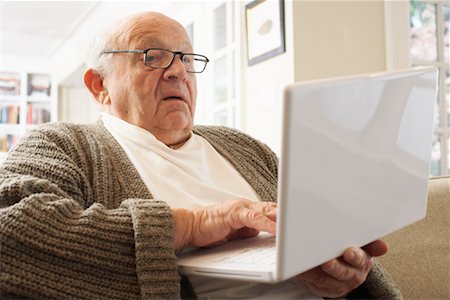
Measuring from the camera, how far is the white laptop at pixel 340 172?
0.62m

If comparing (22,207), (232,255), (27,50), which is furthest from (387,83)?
(27,50)

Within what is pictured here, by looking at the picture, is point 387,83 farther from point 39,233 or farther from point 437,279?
point 437,279

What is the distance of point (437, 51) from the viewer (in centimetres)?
334

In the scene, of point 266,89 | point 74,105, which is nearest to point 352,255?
point 266,89

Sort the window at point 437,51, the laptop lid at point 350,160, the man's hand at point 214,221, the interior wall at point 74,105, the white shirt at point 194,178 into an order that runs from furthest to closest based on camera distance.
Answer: the interior wall at point 74,105 < the window at point 437,51 < the white shirt at point 194,178 < the man's hand at point 214,221 < the laptop lid at point 350,160

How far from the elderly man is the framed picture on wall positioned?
4.92 feet

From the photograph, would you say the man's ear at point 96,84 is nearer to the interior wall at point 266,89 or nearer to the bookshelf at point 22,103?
the interior wall at point 266,89

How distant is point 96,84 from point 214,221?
697 mm

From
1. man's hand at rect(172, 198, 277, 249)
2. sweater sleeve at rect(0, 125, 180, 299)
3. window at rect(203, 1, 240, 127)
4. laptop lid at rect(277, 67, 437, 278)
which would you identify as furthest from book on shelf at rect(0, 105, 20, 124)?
laptop lid at rect(277, 67, 437, 278)

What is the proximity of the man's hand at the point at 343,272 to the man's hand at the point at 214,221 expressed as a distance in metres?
0.13

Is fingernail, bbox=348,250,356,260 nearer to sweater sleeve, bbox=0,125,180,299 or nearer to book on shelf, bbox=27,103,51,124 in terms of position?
sweater sleeve, bbox=0,125,180,299

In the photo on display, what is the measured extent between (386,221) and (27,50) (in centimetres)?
671

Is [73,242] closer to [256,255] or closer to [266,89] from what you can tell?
[256,255]

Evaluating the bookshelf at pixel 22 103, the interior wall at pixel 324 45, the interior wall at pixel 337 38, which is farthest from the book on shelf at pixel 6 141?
the interior wall at pixel 337 38
